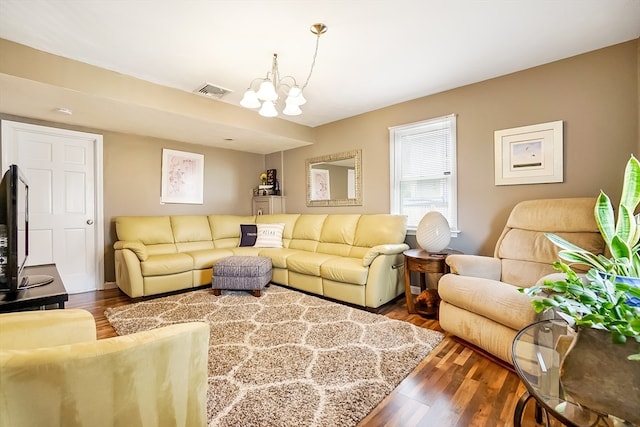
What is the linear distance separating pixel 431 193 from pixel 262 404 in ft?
9.18

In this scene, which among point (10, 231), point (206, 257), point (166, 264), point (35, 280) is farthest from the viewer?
point (206, 257)

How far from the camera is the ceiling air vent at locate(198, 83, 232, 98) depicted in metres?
3.04

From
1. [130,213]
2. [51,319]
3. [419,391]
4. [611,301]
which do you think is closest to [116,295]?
[130,213]

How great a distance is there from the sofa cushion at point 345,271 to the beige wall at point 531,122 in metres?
1.06

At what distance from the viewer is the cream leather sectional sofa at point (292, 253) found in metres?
2.99

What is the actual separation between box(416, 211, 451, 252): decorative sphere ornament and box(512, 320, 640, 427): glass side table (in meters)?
1.44

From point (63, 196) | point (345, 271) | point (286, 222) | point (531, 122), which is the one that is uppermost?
point (531, 122)

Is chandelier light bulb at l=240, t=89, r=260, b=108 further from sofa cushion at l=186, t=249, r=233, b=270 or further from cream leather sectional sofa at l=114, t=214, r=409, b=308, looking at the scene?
sofa cushion at l=186, t=249, r=233, b=270

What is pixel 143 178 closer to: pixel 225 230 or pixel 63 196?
pixel 63 196

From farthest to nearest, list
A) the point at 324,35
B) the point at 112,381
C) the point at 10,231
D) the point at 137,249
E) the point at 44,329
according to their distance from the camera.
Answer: the point at 137,249, the point at 324,35, the point at 10,231, the point at 44,329, the point at 112,381

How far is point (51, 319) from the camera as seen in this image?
1177mm

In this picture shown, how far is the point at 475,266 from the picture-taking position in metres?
2.38

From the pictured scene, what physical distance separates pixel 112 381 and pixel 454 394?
1.68m

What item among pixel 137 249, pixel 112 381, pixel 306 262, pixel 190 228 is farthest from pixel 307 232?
pixel 112 381
